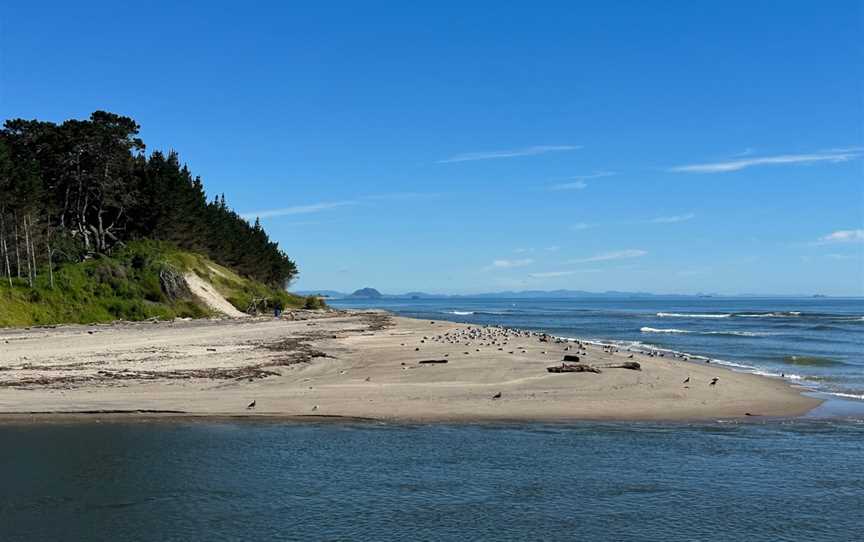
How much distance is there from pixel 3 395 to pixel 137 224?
206 feet

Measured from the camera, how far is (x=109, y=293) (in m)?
60.0

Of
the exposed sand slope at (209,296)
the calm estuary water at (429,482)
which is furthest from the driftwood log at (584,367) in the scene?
the exposed sand slope at (209,296)

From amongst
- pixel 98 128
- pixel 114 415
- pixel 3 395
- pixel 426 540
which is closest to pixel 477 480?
pixel 426 540

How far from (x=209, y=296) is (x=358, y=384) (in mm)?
48864

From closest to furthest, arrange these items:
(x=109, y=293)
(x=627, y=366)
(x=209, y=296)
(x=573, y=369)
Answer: (x=573, y=369) < (x=627, y=366) < (x=109, y=293) < (x=209, y=296)

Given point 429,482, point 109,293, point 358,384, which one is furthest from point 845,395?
point 109,293

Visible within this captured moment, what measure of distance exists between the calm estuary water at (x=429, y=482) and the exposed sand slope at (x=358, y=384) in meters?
2.22

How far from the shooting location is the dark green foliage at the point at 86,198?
58.5m

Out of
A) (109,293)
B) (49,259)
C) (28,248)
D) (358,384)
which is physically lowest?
(358,384)

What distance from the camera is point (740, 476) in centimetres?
1392

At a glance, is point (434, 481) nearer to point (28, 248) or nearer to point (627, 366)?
point (627, 366)

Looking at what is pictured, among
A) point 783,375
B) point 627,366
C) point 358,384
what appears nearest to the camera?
point 358,384

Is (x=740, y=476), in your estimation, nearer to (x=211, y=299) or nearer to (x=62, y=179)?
(x=211, y=299)

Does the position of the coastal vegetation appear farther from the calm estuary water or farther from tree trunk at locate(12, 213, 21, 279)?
the calm estuary water
